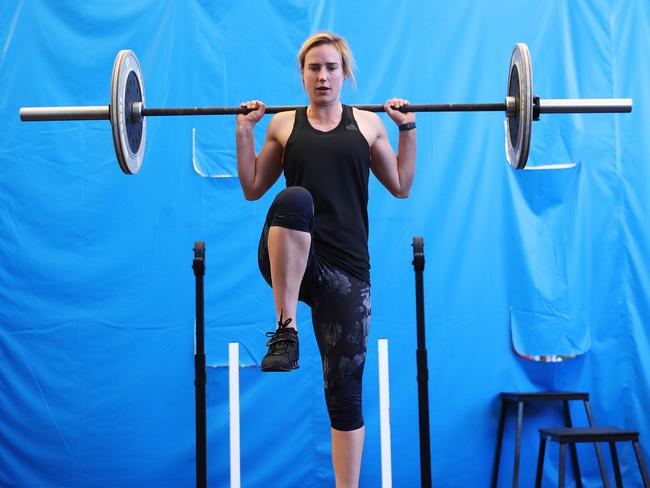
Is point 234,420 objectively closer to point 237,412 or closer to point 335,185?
point 237,412

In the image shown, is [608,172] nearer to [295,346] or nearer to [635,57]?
[635,57]

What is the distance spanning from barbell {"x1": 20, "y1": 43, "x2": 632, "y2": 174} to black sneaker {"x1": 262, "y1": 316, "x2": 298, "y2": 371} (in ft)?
2.61

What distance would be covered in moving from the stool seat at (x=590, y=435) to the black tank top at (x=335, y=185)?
5.32 feet

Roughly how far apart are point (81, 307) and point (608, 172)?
2831 mm

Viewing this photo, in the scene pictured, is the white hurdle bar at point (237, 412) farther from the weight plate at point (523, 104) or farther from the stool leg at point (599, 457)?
the stool leg at point (599, 457)

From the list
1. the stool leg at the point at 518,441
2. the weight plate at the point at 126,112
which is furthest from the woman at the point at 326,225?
the stool leg at the point at 518,441

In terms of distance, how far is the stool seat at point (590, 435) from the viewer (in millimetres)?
3637

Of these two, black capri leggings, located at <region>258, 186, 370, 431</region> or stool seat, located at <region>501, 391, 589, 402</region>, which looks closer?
black capri leggings, located at <region>258, 186, 370, 431</region>

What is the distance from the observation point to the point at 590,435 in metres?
3.66

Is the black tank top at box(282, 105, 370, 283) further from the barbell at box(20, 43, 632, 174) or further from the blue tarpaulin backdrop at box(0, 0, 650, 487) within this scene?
the blue tarpaulin backdrop at box(0, 0, 650, 487)

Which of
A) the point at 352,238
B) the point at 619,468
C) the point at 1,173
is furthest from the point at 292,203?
the point at 619,468

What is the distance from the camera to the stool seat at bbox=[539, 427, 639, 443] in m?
3.64

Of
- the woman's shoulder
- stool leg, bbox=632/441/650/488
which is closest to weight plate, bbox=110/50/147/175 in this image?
the woman's shoulder

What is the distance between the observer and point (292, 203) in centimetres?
229
